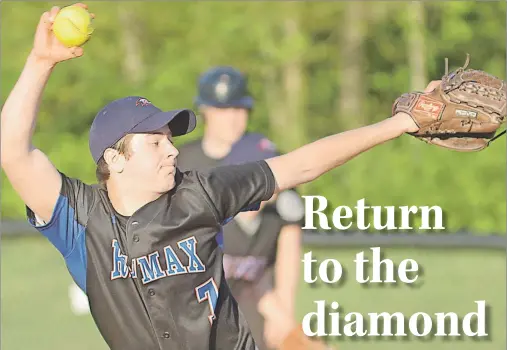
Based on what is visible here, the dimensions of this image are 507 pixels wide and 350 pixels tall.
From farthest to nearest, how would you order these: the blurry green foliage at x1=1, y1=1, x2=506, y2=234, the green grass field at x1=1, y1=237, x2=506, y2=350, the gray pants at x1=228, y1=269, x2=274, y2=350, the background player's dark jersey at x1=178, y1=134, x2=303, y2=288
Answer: the blurry green foliage at x1=1, y1=1, x2=506, y2=234 → the green grass field at x1=1, y1=237, x2=506, y2=350 → the background player's dark jersey at x1=178, y1=134, x2=303, y2=288 → the gray pants at x1=228, y1=269, x2=274, y2=350

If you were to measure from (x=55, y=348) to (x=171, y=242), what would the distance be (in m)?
4.16

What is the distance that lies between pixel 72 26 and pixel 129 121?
16.5 inches

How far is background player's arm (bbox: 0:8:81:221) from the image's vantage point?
345cm

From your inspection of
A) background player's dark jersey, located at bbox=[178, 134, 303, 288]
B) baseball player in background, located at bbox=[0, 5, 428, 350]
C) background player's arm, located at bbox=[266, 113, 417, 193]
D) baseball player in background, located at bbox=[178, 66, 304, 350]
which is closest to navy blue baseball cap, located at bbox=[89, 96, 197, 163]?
baseball player in background, located at bbox=[0, 5, 428, 350]

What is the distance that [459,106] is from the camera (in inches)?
158

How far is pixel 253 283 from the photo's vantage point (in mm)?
6434

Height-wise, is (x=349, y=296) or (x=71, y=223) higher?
(x=71, y=223)

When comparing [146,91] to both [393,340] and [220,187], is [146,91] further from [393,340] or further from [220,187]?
[220,187]

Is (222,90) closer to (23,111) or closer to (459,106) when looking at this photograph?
(459,106)

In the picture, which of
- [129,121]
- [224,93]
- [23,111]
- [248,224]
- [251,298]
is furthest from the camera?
[224,93]

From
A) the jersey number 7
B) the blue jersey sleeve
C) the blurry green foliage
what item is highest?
the blurry green foliage

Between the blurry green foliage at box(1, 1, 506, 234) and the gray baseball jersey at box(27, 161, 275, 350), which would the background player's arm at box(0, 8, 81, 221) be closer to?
the gray baseball jersey at box(27, 161, 275, 350)

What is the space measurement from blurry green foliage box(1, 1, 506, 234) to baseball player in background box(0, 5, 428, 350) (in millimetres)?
9289

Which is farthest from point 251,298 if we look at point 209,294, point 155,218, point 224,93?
point 155,218
